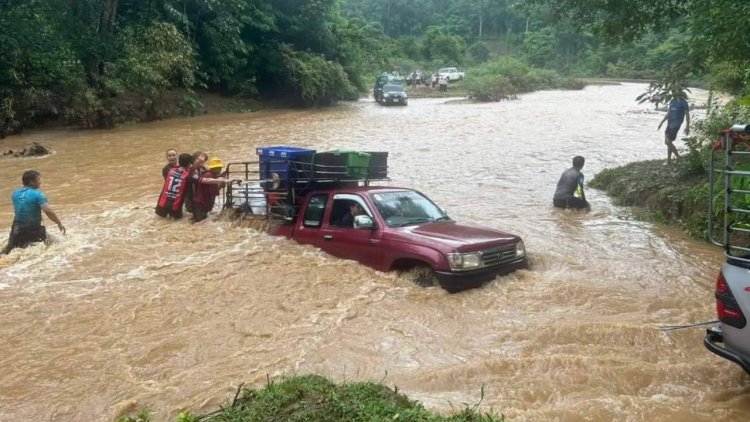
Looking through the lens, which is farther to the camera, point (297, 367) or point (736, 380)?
point (297, 367)

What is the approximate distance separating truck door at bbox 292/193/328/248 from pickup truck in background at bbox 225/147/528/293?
1 cm

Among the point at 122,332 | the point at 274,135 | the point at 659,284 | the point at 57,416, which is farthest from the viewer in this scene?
the point at 274,135

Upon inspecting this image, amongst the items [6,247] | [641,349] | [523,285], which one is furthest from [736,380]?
[6,247]

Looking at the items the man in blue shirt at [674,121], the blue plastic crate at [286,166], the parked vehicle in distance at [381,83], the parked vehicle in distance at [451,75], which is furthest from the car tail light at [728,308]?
the parked vehicle in distance at [451,75]

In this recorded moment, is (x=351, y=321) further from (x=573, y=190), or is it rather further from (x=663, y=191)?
(x=663, y=191)

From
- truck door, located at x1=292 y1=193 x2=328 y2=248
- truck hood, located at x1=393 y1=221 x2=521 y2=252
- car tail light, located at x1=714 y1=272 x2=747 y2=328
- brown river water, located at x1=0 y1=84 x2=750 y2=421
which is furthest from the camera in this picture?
truck door, located at x1=292 y1=193 x2=328 y2=248

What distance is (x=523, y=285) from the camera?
731cm

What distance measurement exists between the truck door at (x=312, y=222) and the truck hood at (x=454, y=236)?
146cm

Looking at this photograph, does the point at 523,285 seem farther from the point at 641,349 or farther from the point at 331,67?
the point at 331,67

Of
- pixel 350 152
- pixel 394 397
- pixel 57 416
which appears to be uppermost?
pixel 350 152

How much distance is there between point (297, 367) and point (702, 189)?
8.28 m

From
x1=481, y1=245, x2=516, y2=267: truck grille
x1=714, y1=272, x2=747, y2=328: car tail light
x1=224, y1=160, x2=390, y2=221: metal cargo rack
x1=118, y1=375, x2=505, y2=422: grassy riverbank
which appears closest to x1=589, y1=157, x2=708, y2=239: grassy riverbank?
x1=481, y1=245, x2=516, y2=267: truck grille

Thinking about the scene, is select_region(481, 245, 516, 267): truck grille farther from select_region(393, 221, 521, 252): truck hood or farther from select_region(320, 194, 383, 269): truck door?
select_region(320, 194, 383, 269): truck door

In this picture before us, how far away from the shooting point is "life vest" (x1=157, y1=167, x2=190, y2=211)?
10.9 meters
